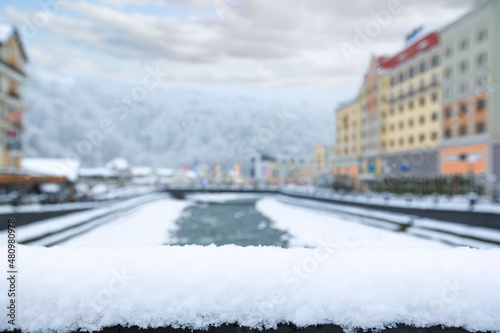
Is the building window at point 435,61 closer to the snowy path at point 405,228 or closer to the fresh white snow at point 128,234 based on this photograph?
the snowy path at point 405,228

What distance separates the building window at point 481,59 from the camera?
33.6 metres

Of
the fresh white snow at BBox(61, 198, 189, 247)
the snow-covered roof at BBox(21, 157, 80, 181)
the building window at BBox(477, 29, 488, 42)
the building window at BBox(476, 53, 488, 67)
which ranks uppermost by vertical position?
the building window at BBox(477, 29, 488, 42)

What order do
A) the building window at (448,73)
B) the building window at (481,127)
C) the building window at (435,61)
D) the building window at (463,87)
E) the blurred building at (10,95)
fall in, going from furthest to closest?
1. the building window at (435,61)
2. the building window at (448,73)
3. the building window at (463,87)
4. the building window at (481,127)
5. the blurred building at (10,95)

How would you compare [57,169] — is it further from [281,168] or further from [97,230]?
[281,168]

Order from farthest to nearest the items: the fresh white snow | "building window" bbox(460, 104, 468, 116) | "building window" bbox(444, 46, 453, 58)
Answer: "building window" bbox(444, 46, 453, 58)
"building window" bbox(460, 104, 468, 116)
the fresh white snow

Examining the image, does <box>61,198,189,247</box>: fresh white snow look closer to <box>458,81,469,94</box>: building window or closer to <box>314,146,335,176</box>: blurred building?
<box>458,81,469,94</box>: building window

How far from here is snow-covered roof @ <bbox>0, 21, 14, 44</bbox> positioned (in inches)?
1288

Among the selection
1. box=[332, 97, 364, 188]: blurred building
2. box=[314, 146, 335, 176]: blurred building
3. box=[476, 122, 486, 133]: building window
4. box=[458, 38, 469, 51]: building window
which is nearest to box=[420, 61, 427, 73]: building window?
box=[458, 38, 469, 51]: building window

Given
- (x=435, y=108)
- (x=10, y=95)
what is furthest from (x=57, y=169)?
(x=435, y=108)

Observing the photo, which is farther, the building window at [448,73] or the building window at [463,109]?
the building window at [448,73]

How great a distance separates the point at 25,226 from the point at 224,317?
845 inches

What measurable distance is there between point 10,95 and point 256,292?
4087 cm

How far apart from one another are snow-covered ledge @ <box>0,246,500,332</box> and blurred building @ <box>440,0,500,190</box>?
3529cm

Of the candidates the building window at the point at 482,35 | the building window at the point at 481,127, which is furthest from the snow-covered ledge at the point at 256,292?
the building window at the point at 482,35
